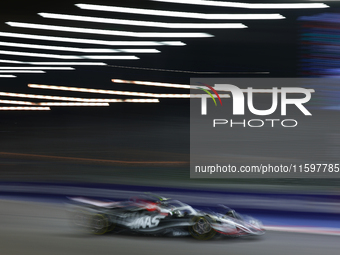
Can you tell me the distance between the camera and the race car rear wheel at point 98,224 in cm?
446

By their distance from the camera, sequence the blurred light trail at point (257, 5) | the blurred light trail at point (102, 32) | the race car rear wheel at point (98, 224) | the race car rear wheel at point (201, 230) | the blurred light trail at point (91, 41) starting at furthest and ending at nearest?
the blurred light trail at point (91, 41), the blurred light trail at point (102, 32), the blurred light trail at point (257, 5), the race car rear wheel at point (98, 224), the race car rear wheel at point (201, 230)

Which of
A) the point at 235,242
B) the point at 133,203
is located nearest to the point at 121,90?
the point at 133,203

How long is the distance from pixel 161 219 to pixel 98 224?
915 millimetres

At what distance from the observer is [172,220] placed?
4184 mm

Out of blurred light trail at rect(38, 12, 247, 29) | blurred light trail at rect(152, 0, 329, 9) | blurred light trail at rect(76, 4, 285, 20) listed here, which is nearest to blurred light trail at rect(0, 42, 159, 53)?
blurred light trail at rect(38, 12, 247, 29)

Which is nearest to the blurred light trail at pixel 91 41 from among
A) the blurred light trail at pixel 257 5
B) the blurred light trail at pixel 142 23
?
the blurred light trail at pixel 142 23

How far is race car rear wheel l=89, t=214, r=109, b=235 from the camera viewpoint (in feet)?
14.6

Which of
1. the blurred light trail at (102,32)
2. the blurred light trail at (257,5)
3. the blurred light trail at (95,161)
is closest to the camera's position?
the blurred light trail at (257,5)

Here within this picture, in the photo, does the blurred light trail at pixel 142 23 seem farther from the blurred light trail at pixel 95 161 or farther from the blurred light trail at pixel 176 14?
the blurred light trail at pixel 95 161

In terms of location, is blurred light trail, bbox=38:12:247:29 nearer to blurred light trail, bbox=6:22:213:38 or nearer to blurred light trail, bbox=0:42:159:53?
blurred light trail, bbox=6:22:213:38

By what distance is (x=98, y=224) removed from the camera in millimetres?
4496

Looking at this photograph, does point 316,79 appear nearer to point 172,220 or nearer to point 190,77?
point 190,77

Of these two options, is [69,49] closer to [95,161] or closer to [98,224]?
[95,161]

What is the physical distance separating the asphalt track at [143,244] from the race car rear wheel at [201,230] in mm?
85
